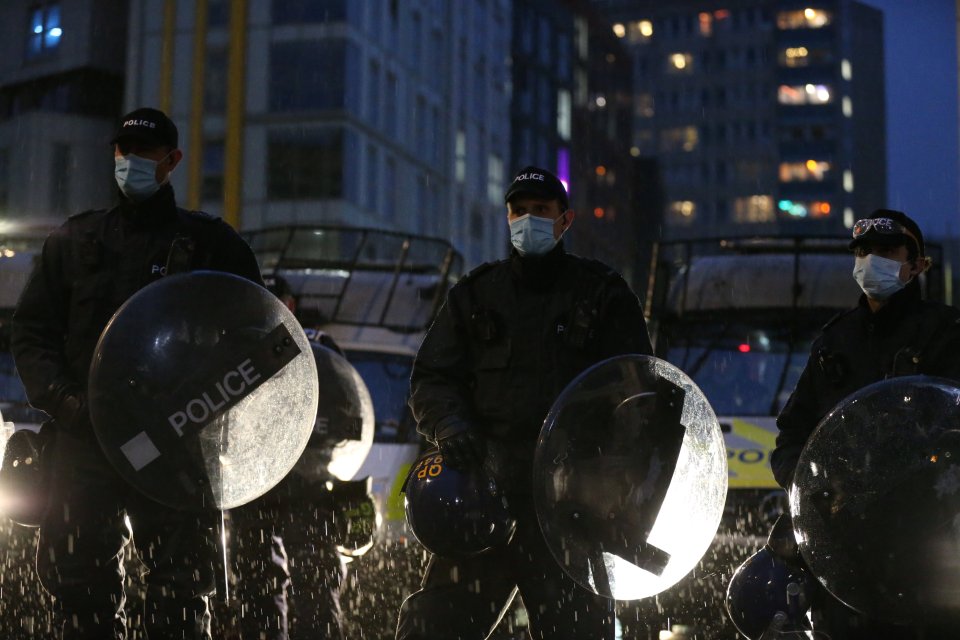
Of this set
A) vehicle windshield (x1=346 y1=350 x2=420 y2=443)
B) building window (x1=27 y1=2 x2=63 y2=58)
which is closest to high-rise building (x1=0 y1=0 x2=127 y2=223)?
building window (x1=27 y1=2 x2=63 y2=58)

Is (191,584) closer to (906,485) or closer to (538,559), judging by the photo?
(538,559)

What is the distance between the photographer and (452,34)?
5134 centimetres

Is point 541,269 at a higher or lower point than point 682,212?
lower

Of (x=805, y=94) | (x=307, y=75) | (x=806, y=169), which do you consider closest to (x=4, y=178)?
(x=307, y=75)

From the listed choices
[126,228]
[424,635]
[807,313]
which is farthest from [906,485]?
[807,313]

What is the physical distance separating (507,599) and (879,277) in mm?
1586

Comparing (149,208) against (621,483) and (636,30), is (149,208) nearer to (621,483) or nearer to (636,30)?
(621,483)

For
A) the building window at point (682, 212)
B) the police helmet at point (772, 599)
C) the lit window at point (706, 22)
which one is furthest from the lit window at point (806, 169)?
the police helmet at point (772, 599)

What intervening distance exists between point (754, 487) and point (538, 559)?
16.6 feet

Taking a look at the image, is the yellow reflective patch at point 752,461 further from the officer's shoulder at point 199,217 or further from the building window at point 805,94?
the building window at point 805,94

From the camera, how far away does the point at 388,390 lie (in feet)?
32.8

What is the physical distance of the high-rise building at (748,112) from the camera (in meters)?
117

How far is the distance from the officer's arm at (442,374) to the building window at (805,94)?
118 m

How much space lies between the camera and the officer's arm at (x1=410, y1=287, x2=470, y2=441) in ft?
14.7
